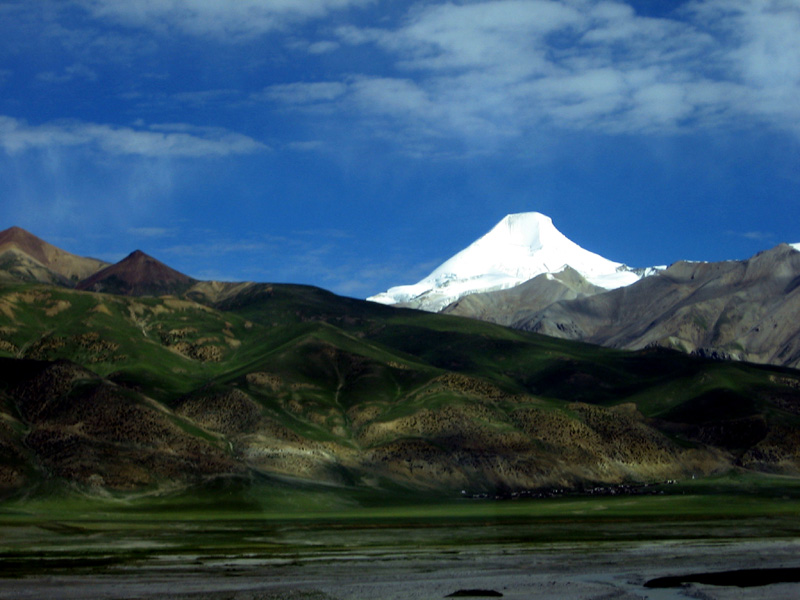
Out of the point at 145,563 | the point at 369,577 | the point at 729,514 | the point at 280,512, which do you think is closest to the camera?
the point at 369,577

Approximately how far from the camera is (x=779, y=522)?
13600cm

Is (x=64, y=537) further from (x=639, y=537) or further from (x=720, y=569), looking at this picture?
(x=720, y=569)

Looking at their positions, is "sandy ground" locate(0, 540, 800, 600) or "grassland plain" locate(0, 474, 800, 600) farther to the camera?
"grassland plain" locate(0, 474, 800, 600)

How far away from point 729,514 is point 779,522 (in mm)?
20123

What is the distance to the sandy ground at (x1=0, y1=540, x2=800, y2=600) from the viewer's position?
73000 mm

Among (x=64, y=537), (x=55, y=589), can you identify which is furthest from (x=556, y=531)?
(x=55, y=589)

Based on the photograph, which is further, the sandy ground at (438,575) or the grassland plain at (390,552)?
the grassland plain at (390,552)

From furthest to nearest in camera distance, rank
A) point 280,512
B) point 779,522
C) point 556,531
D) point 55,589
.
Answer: point 280,512 < point 779,522 < point 556,531 < point 55,589

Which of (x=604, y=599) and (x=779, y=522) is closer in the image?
(x=604, y=599)

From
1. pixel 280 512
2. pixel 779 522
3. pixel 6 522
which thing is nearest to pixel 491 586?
pixel 779 522

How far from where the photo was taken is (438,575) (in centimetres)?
8312

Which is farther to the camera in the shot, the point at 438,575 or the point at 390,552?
the point at 390,552

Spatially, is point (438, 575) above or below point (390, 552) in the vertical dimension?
above

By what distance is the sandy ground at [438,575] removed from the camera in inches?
2874
